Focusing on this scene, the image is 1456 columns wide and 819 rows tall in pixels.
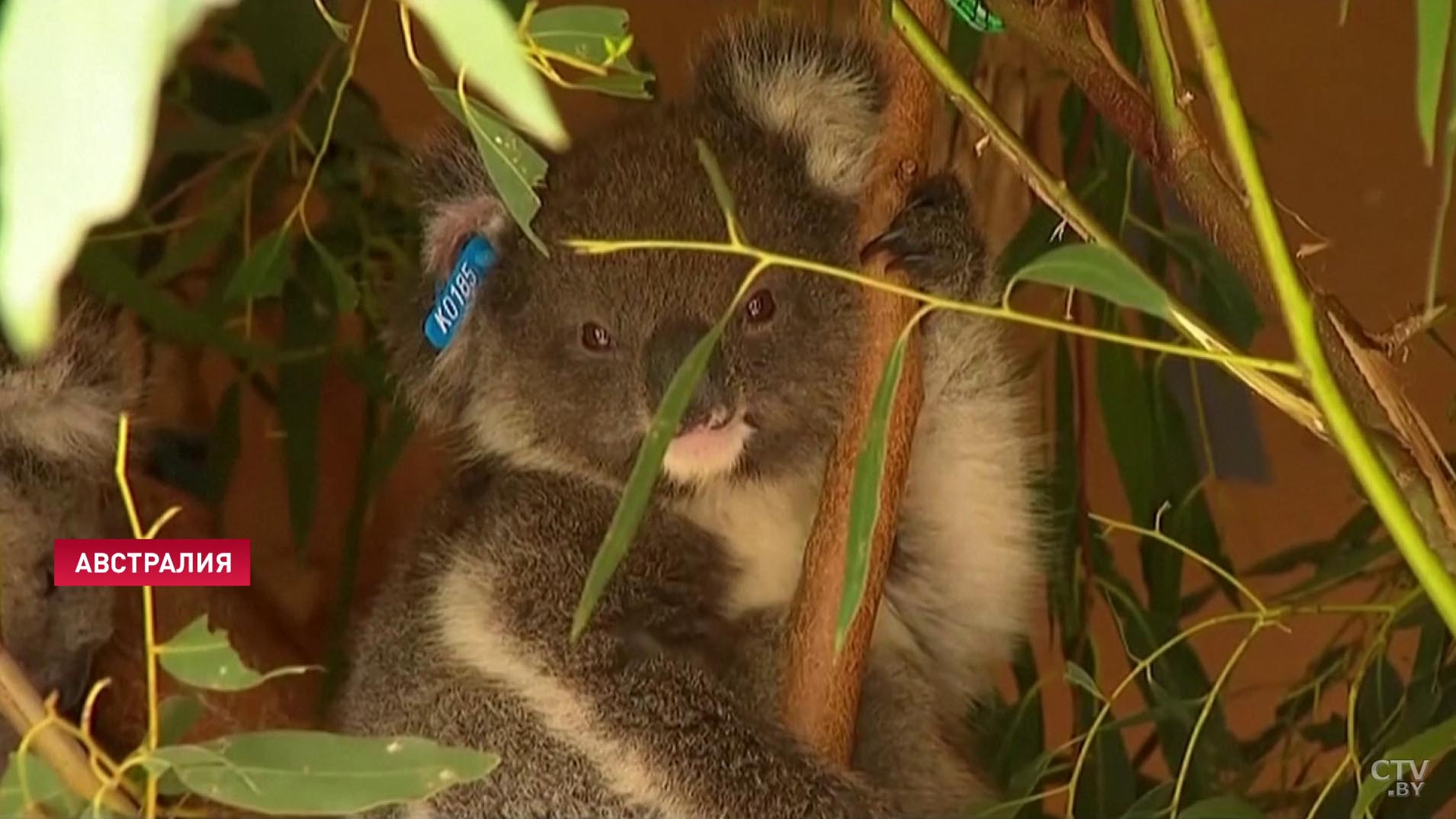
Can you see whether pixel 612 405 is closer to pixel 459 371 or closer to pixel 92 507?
pixel 459 371

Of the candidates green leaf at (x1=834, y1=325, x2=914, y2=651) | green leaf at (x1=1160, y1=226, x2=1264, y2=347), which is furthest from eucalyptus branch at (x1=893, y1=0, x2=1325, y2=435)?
green leaf at (x1=1160, y1=226, x2=1264, y2=347)

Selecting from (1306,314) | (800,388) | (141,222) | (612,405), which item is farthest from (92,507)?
(1306,314)

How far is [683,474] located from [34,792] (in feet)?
2.08

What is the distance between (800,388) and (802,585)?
0.82 feet

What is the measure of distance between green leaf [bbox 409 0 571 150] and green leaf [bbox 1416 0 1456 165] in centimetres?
38

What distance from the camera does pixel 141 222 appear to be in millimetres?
1597

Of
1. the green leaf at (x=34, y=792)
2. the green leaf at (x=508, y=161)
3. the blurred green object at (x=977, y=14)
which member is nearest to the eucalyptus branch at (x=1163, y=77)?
the blurred green object at (x=977, y=14)

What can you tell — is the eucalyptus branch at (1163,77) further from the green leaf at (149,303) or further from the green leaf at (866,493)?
the green leaf at (149,303)

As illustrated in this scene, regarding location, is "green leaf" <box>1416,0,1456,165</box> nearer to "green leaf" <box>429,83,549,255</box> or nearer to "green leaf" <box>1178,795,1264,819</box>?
"green leaf" <box>429,83,549,255</box>

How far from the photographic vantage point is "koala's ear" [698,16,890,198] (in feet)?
4.35

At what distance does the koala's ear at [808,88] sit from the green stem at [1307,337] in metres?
0.52

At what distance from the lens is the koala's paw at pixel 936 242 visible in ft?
3.90

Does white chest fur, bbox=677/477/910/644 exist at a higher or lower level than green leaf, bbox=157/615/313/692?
lower

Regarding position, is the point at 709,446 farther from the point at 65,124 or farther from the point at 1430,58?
the point at 65,124
